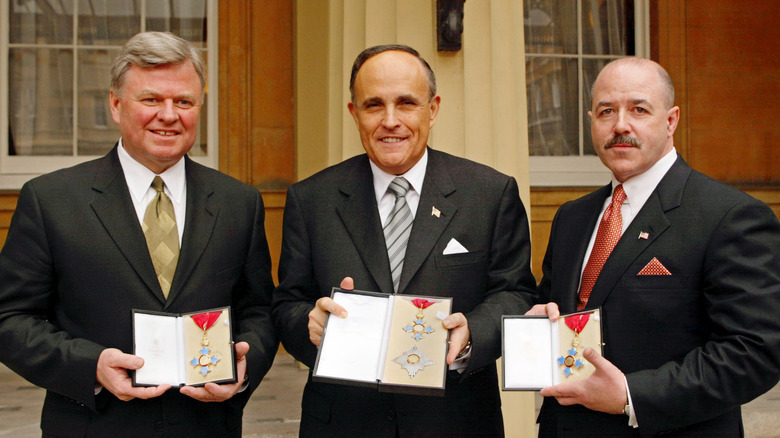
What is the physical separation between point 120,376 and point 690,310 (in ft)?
5.69

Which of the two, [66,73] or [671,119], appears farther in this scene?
[66,73]

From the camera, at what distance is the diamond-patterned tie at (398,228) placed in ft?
8.55

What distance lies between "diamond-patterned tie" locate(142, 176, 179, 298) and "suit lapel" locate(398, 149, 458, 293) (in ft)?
2.51

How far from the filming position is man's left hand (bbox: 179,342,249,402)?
7.42 ft

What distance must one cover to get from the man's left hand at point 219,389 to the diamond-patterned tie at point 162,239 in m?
0.32

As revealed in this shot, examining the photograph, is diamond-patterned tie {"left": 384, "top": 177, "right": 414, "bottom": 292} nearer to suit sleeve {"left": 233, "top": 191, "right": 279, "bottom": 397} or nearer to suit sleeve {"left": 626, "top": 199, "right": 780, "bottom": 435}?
suit sleeve {"left": 233, "top": 191, "right": 279, "bottom": 397}

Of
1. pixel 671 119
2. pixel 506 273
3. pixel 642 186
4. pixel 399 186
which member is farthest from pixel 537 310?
pixel 671 119

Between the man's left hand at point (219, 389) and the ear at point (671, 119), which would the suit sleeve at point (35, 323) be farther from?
the ear at point (671, 119)

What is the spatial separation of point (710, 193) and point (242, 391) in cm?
166

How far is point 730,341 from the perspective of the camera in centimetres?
220

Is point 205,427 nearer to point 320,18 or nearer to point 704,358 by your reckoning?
point 704,358

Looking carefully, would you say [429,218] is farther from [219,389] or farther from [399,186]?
[219,389]

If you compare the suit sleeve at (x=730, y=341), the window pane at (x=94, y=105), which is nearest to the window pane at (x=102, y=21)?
the window pane at (x=94, y=105)

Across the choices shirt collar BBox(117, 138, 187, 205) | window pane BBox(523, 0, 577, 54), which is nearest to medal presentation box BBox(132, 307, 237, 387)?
shirt collar BBox(117, 138, 187, 205)
